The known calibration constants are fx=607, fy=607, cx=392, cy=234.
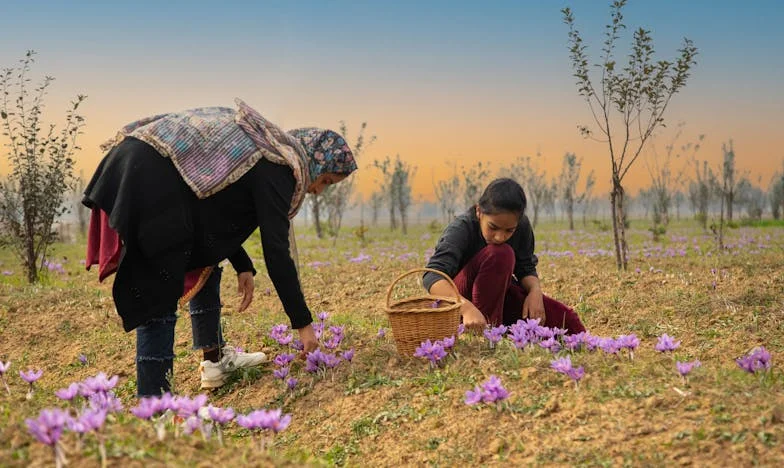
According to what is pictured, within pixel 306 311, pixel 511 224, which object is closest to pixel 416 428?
pixel 306 311

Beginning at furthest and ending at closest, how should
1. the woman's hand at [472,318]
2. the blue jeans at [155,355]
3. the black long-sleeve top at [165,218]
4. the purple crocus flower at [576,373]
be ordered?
the woman's hand at [472,318] < the blue jeans at [155,355] < the black long-sleeve top at [165,218] < the purple crocus flower at [576,373]

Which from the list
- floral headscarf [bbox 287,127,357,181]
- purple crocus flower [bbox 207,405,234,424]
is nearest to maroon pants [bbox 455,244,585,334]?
floral headscarf [bbox 287,127,357,181]

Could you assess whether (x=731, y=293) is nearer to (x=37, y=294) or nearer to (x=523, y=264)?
Answer: (x=523, y=264)

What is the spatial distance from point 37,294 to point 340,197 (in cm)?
1436

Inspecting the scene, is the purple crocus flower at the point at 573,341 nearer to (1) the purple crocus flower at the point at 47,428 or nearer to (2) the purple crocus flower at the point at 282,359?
(2) the purple crocus flower at the point at 282,359

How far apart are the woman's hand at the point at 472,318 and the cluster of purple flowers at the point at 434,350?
0.90ft

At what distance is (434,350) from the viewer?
11.1 ft

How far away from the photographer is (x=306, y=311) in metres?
3.26

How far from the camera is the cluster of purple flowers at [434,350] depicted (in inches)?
133

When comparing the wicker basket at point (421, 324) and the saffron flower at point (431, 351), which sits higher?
the wicker basket at point (421, 324)

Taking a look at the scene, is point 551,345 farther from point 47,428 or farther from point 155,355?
point 47,428

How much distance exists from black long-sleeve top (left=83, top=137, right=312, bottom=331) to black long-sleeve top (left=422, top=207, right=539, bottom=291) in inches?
46.3

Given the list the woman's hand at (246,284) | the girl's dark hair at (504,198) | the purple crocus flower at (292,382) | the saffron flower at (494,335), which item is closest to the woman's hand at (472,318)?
the saffron flower at (494,335)

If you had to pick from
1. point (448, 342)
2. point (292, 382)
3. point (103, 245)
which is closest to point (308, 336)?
point (292, 382)
